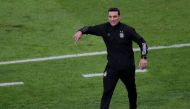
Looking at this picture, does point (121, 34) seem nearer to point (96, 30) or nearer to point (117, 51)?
point (117, 51)

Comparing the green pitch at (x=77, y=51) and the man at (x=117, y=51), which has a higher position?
the man at (x=117, y=51)

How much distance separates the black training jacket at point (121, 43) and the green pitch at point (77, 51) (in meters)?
2.17

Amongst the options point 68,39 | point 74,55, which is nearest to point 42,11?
point 68,39

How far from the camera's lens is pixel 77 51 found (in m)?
21.4

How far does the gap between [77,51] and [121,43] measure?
667 centimetres

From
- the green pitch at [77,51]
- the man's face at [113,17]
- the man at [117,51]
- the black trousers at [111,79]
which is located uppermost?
the man's face at [113,17]

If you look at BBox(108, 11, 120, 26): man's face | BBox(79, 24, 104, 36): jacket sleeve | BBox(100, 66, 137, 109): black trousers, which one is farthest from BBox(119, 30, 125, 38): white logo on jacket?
BBox(100, 66, 137, 109): black trousers

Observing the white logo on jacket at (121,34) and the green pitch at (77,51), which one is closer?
the white logo on jacket at (121,34)

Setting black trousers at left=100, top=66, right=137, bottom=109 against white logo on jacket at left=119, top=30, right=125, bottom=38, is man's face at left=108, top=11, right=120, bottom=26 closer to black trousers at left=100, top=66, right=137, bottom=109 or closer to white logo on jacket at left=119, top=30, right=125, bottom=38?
white logo on jacket at left=119, top=30, right=125, bottom=38

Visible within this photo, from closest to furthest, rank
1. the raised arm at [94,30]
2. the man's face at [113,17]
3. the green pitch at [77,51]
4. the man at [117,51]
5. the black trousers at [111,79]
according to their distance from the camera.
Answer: the man's face at [113,17]
the man at [117,51]
the black trousers at [111,79]
the raised arm at [94,30]
the green pitch at [77,51]

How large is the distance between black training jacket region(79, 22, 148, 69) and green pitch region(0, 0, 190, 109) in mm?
2171

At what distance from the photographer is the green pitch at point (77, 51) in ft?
57.6

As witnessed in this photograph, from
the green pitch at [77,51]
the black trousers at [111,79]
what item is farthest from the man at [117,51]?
the green pitch at [77,51]

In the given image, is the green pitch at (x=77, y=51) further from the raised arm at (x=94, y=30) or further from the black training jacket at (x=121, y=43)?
the raised arm at (x=94, y=30)
